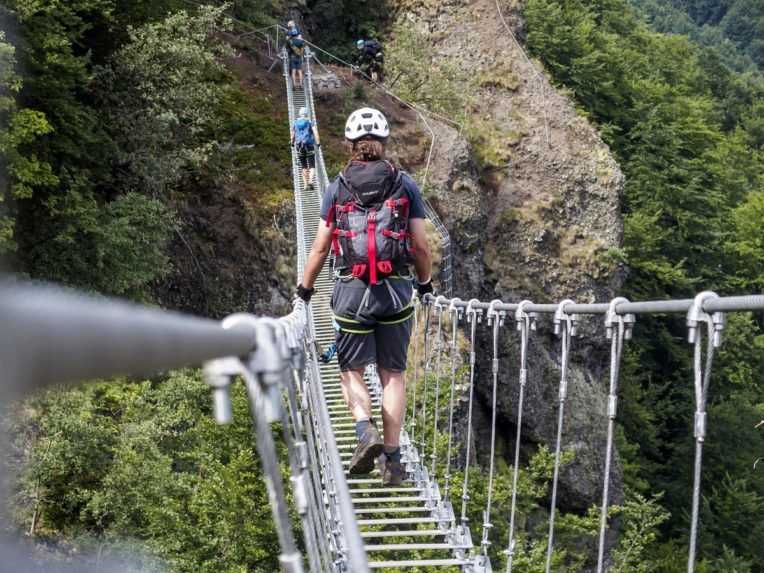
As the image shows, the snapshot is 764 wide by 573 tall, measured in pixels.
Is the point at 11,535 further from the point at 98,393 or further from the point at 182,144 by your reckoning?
the point at 182,144

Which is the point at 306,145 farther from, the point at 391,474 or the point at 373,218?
the point at 373,218

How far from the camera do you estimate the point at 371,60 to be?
22.6 meters

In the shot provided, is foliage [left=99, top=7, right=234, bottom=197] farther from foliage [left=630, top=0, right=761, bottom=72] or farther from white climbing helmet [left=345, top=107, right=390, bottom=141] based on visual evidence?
foliage [left=630, top=0, right=761, bottom=72]

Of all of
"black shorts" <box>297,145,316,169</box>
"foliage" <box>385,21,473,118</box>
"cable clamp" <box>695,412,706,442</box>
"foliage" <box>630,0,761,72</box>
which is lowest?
"cable clamp" <box>695,412,706,442</box>

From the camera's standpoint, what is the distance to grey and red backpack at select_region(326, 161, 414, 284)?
413 cm

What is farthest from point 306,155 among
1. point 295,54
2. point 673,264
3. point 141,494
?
point 673,264

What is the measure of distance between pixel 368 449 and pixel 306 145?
426 inches

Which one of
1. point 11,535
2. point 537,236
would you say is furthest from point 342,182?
point 537,236

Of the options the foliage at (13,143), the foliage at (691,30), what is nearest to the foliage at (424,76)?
the foliage at (13,143)

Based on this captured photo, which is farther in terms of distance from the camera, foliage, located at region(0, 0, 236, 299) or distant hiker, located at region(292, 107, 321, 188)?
distant hiker, located at region(292, 107, 321, 188)

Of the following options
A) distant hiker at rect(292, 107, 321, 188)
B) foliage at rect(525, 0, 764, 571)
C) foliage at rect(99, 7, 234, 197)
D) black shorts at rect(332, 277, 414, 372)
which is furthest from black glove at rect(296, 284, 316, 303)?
foliage at rect(525, 0, 764, 571)

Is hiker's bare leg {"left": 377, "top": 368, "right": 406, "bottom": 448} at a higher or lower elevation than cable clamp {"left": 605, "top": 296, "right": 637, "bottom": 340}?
lower

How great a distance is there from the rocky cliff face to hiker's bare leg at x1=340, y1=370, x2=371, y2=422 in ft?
38.6

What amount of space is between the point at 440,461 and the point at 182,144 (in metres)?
6.53
